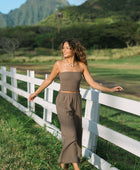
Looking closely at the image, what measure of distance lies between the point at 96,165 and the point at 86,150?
1.10 feet

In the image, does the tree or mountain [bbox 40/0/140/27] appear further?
mountain [bbox 40/0/140/27]

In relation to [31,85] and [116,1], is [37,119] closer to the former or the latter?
[31,85]

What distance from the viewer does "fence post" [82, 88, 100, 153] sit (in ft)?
11.9

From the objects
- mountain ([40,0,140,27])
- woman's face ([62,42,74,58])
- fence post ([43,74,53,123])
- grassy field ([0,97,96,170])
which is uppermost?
mountain ([40,0,140,27])

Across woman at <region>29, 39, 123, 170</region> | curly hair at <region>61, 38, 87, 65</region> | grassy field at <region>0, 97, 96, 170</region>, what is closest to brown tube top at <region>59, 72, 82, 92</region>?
woman at <region>29, 39, 123, 170</region>

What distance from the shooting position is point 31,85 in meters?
6.35

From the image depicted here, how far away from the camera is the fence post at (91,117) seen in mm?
3634

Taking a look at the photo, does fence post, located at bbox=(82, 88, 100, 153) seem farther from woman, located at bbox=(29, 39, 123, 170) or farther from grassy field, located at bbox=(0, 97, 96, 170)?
woman, located at bbox=(29, 39, 123, 170)

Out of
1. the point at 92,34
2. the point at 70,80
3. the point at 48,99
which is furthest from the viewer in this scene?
the point at 92,34

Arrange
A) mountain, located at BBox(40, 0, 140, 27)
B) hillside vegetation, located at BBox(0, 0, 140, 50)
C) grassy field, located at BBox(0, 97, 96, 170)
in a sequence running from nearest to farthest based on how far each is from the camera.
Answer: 1. grassy field, located at BBox(0, 97, 96, 170)
2. hillside vegetation, located at BBox(0, 0, 140, 50)
3. mountain, located at BBox(40, 0, 140, 27)

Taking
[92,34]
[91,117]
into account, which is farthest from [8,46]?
[91,117]

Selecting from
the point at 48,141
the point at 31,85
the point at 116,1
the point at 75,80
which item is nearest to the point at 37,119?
the point at 31,85

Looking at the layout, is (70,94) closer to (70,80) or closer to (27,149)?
(70,80)

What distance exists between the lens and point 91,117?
3748 millimetres
